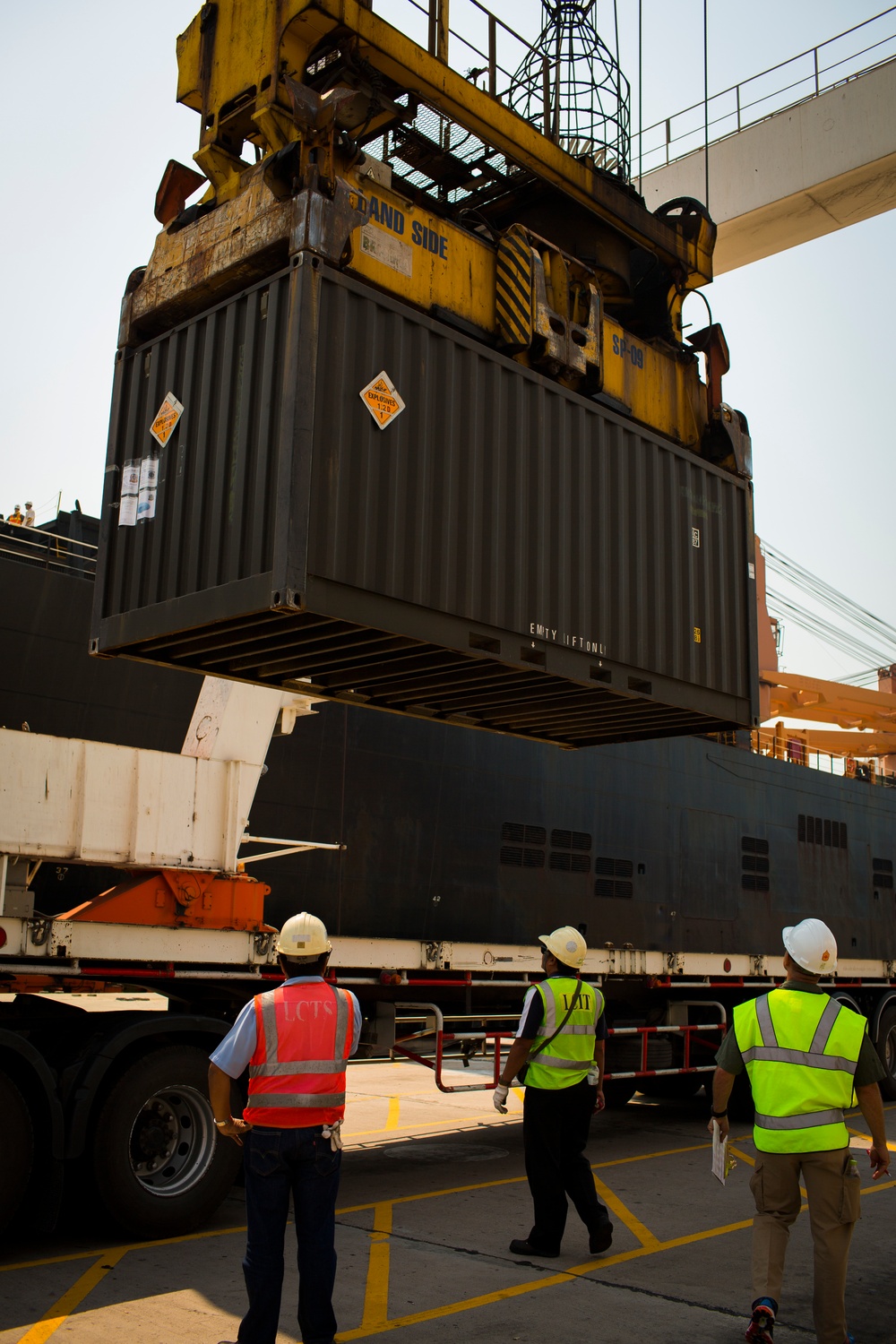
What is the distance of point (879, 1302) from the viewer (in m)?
5.37

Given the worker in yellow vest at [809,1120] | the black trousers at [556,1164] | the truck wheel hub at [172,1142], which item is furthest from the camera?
the truck wheel hub at [172,1142]

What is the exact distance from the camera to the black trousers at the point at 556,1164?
5.99m

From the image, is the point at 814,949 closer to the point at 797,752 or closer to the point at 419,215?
the point at 419,215

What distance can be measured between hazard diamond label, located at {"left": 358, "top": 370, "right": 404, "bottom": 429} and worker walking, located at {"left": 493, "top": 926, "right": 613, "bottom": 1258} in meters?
2.99

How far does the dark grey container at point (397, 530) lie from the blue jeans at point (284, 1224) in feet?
8.72

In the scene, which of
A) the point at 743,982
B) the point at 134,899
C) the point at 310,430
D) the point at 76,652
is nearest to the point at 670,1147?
the point at 743,982

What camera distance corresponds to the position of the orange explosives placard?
6926 mm

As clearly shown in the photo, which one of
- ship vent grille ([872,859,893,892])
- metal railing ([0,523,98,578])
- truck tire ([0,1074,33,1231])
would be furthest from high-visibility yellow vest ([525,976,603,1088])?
ship vent grille ([872,859,893,892])

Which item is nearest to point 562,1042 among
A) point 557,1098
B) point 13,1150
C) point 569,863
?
point 557,1098

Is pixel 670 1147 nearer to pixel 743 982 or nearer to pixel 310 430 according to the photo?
pixel 743 982

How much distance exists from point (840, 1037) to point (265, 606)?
10.9 ft

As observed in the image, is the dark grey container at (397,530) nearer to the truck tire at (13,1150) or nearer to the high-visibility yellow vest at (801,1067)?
the truck tire at (13,1150)

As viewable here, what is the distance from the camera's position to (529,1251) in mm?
6078

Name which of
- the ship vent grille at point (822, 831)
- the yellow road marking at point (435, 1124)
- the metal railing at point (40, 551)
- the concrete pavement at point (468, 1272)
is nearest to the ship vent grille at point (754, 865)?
the ship vent grille at point (822, 831)
